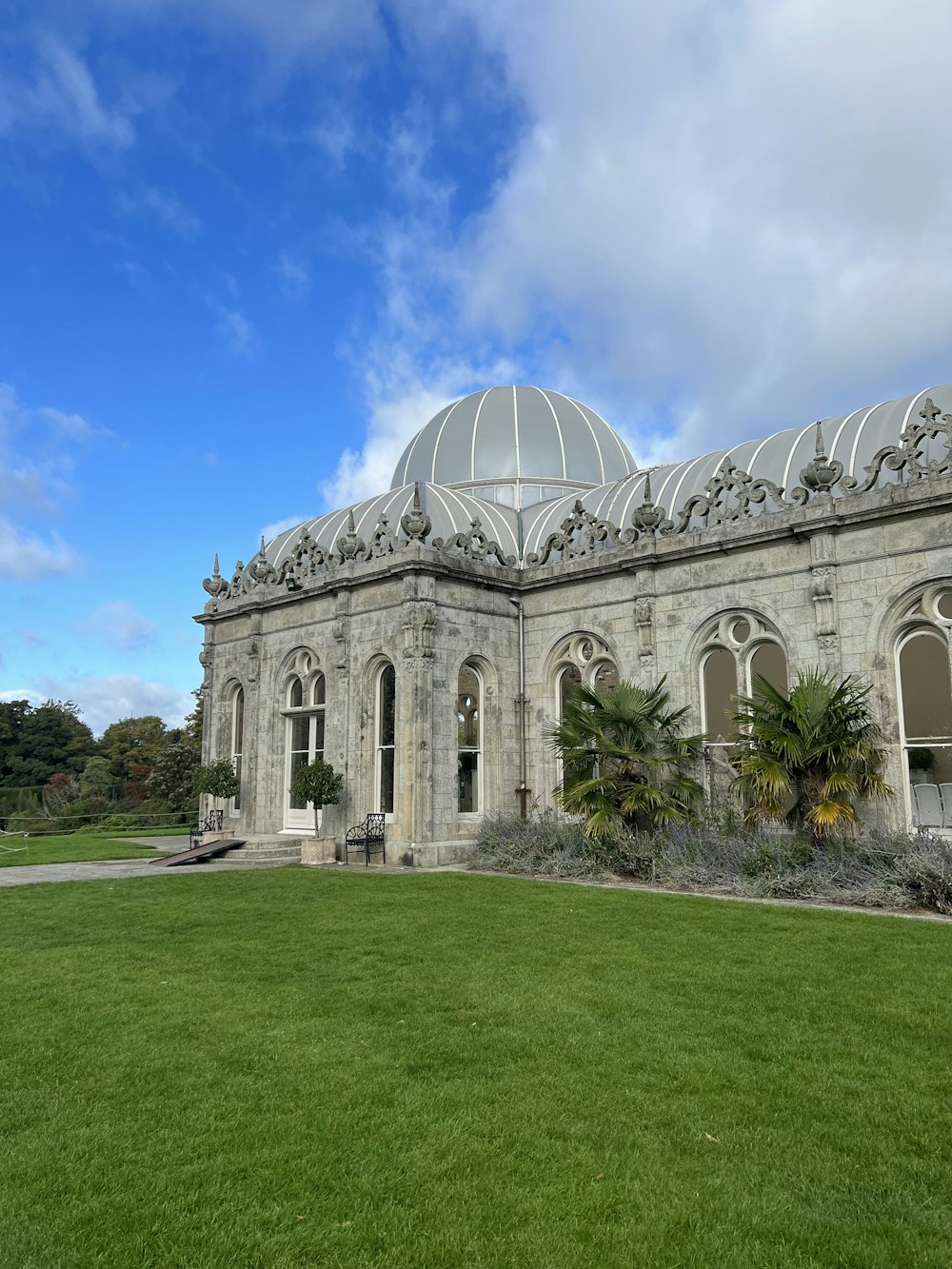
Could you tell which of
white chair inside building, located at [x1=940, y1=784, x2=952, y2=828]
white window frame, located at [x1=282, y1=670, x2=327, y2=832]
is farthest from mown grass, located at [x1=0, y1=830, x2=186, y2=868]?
white chair inside building, located at [x1=940, y1=784, x2=952, y2=828]

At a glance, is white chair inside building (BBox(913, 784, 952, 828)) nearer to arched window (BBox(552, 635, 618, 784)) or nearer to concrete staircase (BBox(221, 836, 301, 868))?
arched window (BBox(552, 635, 618, 784))

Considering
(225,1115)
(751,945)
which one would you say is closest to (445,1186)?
(225,1115)

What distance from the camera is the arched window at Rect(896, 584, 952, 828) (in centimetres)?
1241

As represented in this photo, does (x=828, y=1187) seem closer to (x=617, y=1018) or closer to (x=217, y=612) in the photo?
(x=617, y=1018)

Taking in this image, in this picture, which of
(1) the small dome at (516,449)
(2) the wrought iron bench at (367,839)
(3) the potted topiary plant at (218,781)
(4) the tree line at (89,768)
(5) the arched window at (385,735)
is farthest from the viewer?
(4) the tree line at (89,768)

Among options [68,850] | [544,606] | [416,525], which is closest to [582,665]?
[544,606]

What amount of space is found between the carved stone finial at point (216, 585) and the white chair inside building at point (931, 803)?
15622 millimetres

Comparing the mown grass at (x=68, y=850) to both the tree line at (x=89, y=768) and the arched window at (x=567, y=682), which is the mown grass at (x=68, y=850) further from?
the arched window at (x=567, y=682)

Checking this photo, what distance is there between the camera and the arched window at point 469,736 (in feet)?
55.6

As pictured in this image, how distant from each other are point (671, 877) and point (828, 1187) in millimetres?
9099

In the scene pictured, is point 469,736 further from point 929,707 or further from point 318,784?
Answer: point 929,707

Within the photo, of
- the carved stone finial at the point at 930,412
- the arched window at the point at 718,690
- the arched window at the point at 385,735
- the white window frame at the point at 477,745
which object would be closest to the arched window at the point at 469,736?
the white window frame at the point at 477,745

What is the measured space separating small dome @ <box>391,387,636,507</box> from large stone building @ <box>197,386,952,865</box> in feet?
0.20

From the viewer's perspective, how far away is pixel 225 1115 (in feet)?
14.9
